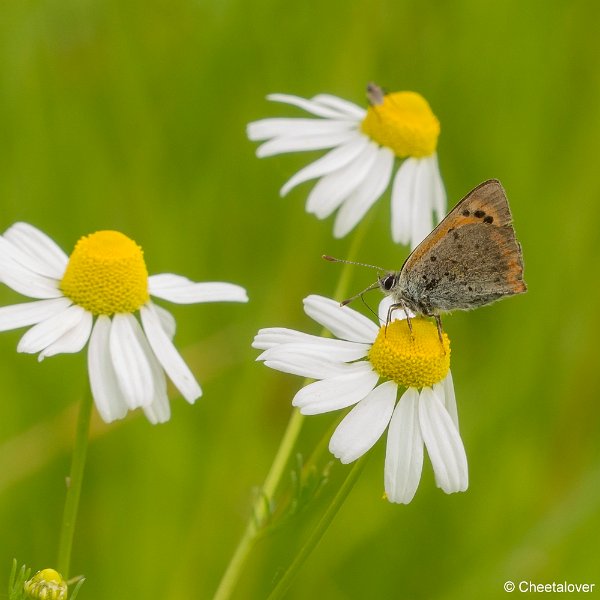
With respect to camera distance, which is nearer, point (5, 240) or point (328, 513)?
point (328, 513)

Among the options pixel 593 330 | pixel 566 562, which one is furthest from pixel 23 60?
pixel 566 562

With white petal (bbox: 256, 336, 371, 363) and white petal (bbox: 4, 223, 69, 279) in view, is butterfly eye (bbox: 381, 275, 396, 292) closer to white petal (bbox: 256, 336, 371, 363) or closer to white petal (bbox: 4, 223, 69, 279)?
white petal (bbox: 256, 336, 371, 363)

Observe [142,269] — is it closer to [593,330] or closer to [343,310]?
[343,310]

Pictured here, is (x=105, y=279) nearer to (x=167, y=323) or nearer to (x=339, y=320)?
(x=167, y=323)

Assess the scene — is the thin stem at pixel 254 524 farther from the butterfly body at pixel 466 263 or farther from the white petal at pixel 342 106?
the white petal at pixel 342 106

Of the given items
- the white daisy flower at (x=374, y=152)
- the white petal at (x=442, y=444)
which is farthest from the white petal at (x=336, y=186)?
the white petal at (x=442, y=444)

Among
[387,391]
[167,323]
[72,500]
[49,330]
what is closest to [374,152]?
[167,323]
